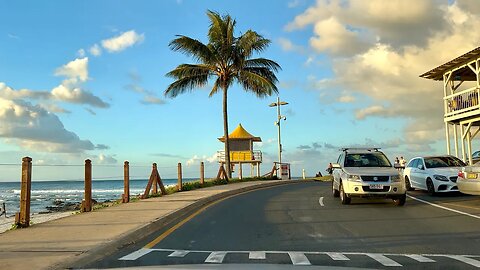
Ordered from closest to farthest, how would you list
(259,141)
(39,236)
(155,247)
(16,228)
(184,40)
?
(155,247) < (39,236) < (16,228) < (184,40) < (259,141)

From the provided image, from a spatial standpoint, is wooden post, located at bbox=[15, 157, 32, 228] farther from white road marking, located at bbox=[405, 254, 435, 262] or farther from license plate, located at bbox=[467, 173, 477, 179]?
license plate, located at bbox=[467, 173, 477, 179]

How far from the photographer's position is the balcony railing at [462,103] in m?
25.4

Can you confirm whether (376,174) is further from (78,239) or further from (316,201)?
(78,239)

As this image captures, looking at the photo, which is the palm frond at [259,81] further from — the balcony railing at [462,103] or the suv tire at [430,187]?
the suv tire at [430,187]

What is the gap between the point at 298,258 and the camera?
23.8 feet

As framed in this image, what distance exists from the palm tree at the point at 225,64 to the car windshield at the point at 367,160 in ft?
47.8

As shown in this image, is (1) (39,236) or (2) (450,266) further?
(1) (39,236)

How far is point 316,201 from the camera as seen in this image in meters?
16.7

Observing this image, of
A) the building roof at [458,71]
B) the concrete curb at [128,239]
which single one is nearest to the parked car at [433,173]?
the building roof at [458,71]

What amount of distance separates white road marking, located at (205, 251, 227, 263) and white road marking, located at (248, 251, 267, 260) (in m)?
0.41

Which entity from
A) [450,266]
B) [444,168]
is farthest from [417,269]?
[444,168]

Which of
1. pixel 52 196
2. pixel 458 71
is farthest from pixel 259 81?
pixel 52 196

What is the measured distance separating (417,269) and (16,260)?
18.1 feet

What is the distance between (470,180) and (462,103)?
14.1 meters
